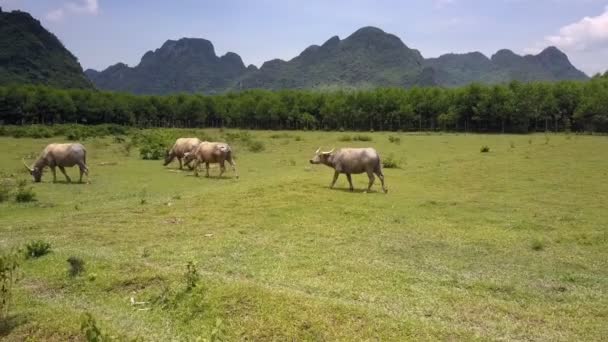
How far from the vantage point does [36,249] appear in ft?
34.2

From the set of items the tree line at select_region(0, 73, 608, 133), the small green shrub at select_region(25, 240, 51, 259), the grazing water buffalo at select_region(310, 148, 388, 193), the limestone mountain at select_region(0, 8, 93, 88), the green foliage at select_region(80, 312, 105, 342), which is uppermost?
the limestone mountain at select_region(0, 8, 93, 88)

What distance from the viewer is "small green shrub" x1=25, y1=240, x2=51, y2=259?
10.4m

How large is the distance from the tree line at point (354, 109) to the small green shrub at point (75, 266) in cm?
6248

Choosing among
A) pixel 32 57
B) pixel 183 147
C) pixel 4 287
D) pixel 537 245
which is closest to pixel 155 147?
pixel 183 147

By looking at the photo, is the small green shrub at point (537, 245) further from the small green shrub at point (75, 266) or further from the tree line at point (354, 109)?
the tree line at point (354, 109)

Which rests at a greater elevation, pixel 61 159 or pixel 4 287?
pixel 61 159

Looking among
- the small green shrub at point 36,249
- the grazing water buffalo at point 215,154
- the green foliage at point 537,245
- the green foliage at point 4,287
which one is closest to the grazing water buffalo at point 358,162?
the grazing water buffalo at point 215,154

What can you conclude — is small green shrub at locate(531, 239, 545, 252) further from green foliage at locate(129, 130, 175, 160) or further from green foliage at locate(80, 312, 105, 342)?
green foliage at locate(129, 130, 175, 160)

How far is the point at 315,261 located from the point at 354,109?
67974 mm

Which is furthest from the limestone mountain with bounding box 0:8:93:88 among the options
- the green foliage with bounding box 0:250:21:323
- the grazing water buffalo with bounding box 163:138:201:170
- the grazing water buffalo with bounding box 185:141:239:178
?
the green foliage with bounding box 0:250:21:323

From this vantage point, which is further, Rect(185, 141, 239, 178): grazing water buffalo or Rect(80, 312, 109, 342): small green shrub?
Rect(185, 141, 239, 178): grazing water buffalo

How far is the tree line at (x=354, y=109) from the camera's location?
64.0 metres

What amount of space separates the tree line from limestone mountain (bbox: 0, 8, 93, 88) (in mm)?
41585

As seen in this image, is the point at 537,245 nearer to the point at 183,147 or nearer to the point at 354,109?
the point at 183,147
